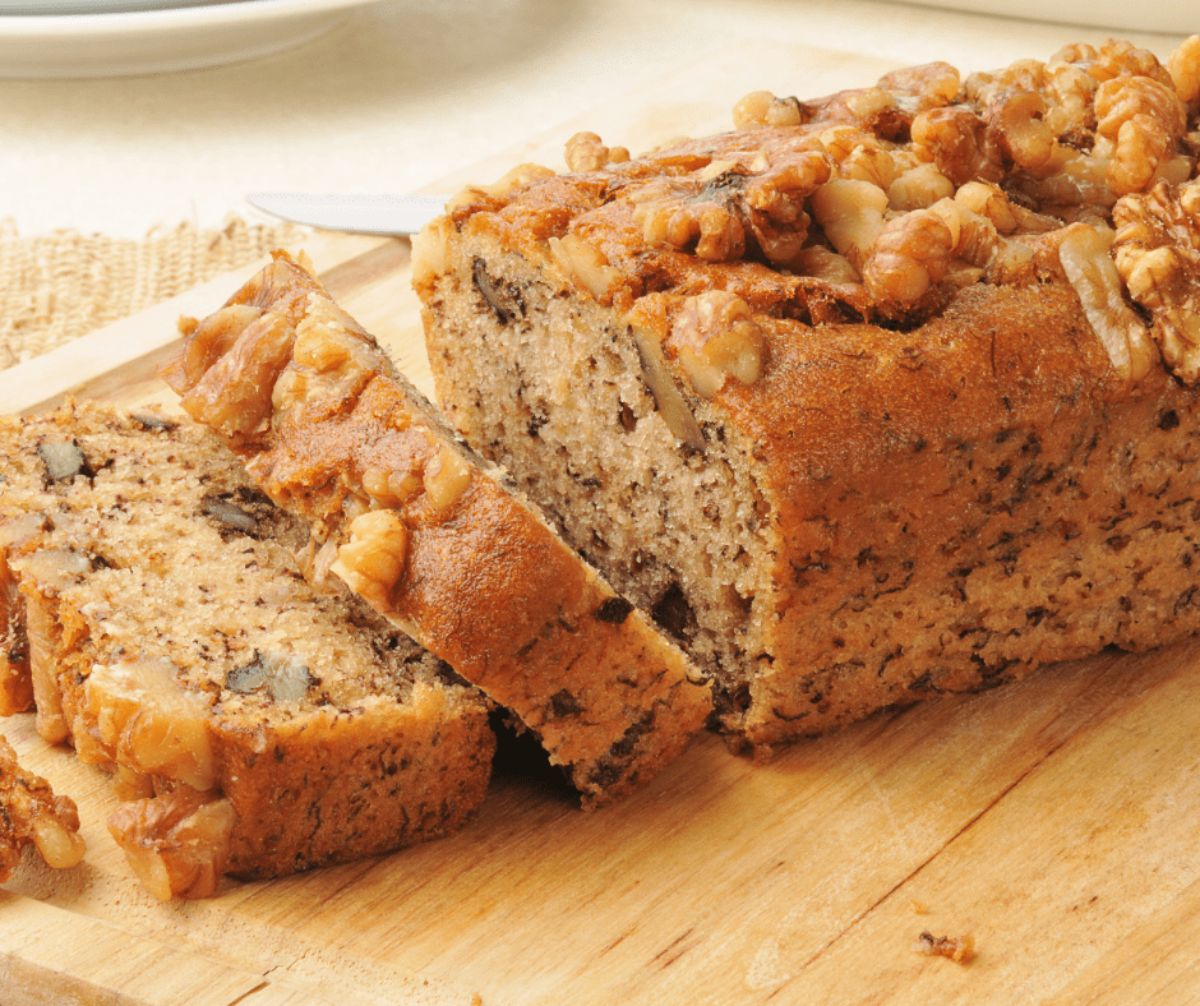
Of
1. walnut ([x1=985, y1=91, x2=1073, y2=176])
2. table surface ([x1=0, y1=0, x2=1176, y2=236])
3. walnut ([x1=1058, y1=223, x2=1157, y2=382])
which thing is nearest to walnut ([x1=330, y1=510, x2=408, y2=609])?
walnut ([x1=1058, y1=223, x2=1157, y2=382])

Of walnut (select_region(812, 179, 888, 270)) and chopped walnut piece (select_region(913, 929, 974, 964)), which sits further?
walnut (select_region(812, 179, 888, 270))

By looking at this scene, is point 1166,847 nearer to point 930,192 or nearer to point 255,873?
point 930,192

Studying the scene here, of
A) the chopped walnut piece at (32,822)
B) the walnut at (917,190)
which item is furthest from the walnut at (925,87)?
the chopped walnut piece at (32,822)

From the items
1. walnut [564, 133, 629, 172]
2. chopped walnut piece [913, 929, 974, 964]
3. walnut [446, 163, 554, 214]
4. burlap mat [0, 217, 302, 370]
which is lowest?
chopped walnut piece [913, 929, 974, 964]

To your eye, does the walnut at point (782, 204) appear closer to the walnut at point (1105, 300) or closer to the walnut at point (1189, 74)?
the walnut at point (1105, 300)

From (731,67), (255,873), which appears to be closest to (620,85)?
(731,67)

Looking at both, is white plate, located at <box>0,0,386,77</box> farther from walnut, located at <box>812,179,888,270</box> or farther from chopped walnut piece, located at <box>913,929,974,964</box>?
chopped walnut piece, located at <box>913,929,974,964</box>

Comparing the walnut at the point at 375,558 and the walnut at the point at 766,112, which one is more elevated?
the walnut at the point at 766,112
